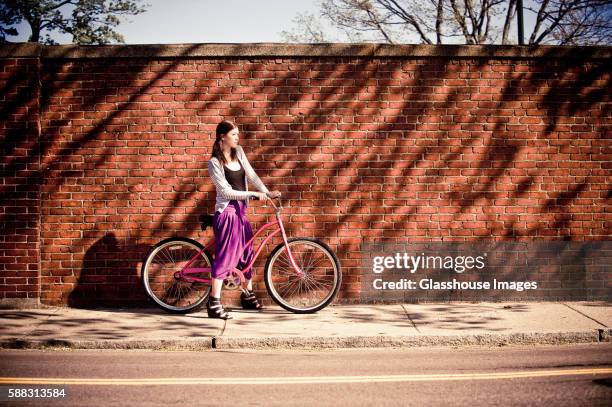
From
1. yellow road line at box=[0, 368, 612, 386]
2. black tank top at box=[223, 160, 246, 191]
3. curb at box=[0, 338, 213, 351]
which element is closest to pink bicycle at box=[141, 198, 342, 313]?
black tank top at box=[223, 160, 246, 191]

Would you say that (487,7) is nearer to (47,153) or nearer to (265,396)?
(47,153)

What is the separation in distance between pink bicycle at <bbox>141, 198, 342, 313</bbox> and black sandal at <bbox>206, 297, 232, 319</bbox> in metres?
0.32

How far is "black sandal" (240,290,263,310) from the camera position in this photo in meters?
7.15

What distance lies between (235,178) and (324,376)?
297cm

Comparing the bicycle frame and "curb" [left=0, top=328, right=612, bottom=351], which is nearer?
"curb" [left=0, top=328, right=612, bottom=351]

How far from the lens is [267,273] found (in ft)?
23.0

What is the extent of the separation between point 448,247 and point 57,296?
5.40 metres

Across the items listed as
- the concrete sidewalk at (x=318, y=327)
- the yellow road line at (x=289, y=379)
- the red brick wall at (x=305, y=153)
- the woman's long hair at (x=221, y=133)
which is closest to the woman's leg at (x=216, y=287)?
the concrete sidewalk at (x=318, y=327)

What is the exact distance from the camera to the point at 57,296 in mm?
7398

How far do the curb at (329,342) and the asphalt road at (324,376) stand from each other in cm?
13

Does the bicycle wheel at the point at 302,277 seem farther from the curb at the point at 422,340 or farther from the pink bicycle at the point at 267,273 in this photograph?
the curb at the point at 422,340

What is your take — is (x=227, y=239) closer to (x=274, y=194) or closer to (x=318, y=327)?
(x=274, y=194)

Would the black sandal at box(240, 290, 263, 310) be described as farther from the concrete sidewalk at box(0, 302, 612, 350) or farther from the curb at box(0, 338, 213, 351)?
the curb at box(0, 338, 213, 351)

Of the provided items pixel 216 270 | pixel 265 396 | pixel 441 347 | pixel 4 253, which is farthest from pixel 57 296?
pixel 441 347
